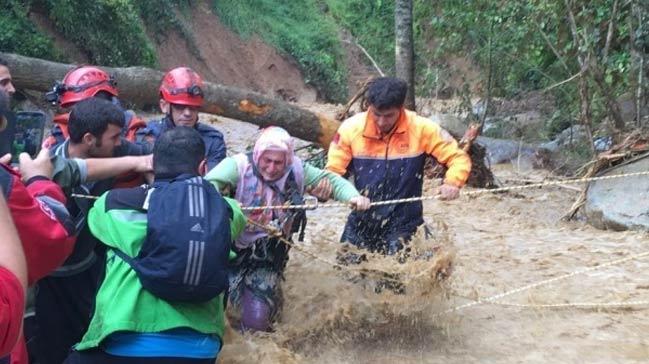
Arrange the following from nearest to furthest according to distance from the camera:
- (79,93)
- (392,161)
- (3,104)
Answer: (3,104)
(79,93)
(392,161)

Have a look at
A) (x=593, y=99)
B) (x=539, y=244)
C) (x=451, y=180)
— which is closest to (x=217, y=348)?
(x=451, y=180)

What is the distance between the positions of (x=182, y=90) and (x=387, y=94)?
1.20 m

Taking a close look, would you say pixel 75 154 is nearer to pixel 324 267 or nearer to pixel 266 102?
pixel 324 267

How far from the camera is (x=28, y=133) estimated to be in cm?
366

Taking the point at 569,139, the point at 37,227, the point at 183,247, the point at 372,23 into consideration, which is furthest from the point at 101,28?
the point at 37,227

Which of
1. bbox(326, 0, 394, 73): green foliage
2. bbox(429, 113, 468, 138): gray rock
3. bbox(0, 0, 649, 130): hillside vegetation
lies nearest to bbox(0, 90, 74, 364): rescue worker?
bbox(0, 0, 649, 130): hillside vegetation

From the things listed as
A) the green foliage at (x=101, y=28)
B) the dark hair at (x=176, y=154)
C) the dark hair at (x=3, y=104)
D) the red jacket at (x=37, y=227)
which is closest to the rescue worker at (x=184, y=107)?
the dark hair at (x=176, y=154)

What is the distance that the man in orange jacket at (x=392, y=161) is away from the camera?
15.7 ft

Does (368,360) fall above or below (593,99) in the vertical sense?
below

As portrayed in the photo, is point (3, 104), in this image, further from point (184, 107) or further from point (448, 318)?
point (448, 318)

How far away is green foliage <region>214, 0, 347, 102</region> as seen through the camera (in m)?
25.8

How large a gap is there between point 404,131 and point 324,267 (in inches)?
50.8

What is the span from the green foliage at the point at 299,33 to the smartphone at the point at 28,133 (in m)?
22.0

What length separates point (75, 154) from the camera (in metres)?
3.64
